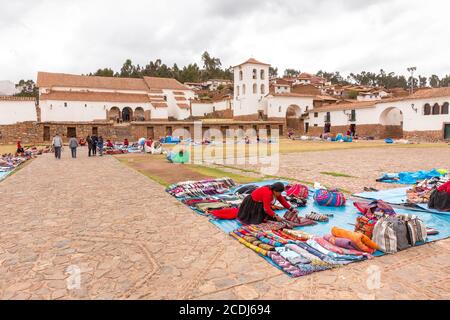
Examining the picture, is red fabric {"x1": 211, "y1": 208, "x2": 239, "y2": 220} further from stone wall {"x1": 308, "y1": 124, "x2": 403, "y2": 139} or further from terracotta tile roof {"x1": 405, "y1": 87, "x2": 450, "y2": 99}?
stone wall {"x1": 308, "y1": 124, "x2": 403, "y2": 139}

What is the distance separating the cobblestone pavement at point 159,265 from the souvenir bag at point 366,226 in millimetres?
507

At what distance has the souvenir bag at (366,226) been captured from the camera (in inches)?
187

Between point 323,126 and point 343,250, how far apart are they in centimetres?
4458

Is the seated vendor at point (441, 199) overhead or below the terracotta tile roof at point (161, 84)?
below

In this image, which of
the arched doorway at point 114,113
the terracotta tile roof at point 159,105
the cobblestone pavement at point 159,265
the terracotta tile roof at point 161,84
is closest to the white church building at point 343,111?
the terracotta tile roof at point 161,84

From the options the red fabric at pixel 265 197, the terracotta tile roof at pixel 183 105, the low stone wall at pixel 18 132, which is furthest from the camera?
the terracotta tile roof at pixel 183 105

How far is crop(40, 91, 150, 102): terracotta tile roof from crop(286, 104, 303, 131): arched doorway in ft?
73.8

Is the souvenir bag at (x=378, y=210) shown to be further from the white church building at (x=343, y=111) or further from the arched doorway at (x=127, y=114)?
the arched doorway at (x=127, y=114)

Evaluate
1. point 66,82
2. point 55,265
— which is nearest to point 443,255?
point 55,265

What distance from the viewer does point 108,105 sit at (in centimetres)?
4388

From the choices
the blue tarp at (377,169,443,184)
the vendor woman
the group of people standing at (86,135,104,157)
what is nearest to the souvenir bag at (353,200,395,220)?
the vendor woman
